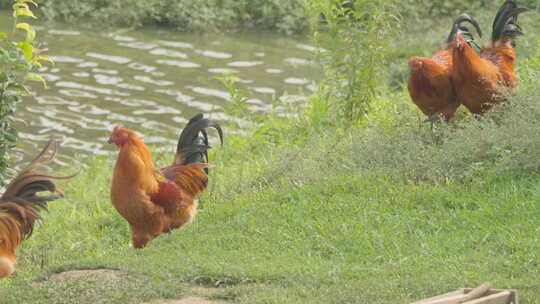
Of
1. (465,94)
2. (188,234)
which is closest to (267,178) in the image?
(188,234)

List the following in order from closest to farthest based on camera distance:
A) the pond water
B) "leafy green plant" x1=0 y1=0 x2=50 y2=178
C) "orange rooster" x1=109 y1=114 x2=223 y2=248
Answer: "leafy green plant" x1=0 y1=0 x2=50 y2=178 < "orange rooster" x1=109 y1=114 x2=223 y2=248 < the pond water

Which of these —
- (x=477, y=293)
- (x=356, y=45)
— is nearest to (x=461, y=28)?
(x=356, y=45)

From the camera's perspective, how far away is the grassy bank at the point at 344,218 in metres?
6.00

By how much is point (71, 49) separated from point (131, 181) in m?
8.51

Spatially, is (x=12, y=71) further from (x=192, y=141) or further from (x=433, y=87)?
(x=433, y=87)

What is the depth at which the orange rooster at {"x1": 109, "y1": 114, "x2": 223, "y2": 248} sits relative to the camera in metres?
7.13

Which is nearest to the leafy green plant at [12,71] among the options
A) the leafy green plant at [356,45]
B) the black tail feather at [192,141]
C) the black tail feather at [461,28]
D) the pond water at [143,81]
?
the black tail feather at [192,141]

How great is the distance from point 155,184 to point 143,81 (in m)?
6.48

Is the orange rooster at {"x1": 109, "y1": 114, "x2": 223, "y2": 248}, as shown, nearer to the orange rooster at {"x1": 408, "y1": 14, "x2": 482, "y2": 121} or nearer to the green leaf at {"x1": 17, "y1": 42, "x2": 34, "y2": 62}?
the green leaf at {"x1": 17, "y1": 42, "x2": 34, "y2": 62}

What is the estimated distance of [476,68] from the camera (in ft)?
27.2

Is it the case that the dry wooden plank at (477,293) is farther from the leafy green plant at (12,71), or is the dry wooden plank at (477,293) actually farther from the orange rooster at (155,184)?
the leafy green plant at (12,71)

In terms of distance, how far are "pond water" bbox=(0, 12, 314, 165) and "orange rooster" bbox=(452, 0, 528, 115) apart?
414 centimetres

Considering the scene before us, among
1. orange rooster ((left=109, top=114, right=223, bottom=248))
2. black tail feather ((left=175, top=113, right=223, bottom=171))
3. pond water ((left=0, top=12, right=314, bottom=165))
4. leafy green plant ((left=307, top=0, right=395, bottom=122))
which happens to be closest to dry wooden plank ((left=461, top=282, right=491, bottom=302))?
orange rooster ((left=109, top=114, right=223, bottom=248))

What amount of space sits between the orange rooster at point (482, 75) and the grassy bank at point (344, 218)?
0.19 m
